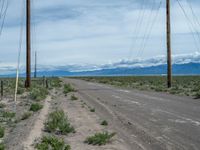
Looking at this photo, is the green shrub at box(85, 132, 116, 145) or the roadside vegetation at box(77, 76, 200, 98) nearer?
the green shrub at box(85, 132, 116, 145)

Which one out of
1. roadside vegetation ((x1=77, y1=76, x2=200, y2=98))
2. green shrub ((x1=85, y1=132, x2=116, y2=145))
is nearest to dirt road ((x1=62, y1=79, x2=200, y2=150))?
green shrub ((x1=85, y1=132, x2=116, y2=145))

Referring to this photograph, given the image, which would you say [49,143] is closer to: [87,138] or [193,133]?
[87,138]

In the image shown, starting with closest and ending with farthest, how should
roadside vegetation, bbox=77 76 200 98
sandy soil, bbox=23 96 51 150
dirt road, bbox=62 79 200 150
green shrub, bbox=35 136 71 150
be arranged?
1. green shrub, bbox=35 136 71 150
2. sandy soil, bbox=23 96 51 150
3. dirt road, bbox=62 79 200 150
4. roadside vegetation, bbox=77 76 200 98

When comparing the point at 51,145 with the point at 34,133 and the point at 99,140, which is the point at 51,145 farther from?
the point at 34,133

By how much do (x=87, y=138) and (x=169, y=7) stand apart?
27.8 metres

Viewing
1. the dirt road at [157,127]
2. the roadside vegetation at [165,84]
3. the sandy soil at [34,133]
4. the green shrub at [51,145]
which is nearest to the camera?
the green shrub at [51,145]

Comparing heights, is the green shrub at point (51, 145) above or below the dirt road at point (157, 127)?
above

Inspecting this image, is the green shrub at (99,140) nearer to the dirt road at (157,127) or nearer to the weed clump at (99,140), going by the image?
the weed clump at (99,140)

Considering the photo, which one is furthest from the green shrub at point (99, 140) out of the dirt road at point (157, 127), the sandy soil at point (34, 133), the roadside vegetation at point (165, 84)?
the roadside vegetation at point (165, 84)

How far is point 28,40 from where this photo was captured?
30.5 meters

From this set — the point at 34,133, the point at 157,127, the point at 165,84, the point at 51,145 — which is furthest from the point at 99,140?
the point at 165,84

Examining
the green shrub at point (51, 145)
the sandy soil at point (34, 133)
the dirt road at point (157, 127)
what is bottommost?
the dirt road at point (157, 127)

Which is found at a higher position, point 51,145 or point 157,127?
point 51,145

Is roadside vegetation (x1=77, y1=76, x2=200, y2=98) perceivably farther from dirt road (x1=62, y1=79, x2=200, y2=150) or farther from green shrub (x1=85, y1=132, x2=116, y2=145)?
green shrub (x1=85, y1=132, x2=116, y2=145)
